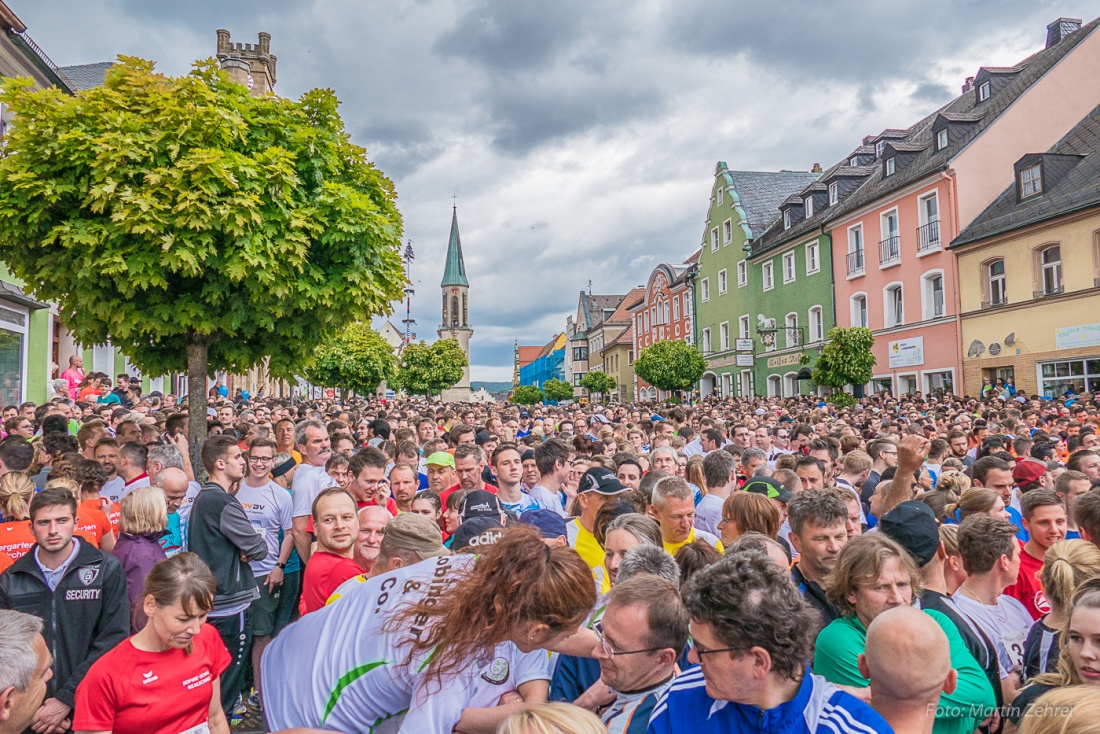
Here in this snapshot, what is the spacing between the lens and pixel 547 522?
4.85m

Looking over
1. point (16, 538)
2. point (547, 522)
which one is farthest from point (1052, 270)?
point (16, 538)

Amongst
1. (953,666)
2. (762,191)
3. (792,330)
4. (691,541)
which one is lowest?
(953,666)

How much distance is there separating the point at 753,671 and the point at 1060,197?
2555 cm

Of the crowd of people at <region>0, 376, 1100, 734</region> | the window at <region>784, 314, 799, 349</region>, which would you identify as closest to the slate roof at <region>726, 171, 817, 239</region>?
the window at <region>784, 314, 799, 349</region>

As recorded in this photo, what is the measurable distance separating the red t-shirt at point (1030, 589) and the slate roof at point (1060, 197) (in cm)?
2043

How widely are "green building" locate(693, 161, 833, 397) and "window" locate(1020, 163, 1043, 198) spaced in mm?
14417

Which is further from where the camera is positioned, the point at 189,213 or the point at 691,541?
the point at 189,213

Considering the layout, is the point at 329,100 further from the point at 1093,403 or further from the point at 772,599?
the point at 1093,403

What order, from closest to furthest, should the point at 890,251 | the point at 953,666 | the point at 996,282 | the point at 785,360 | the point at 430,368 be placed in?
1. the point at 953,666
2. the point at 996,282
3. the point at 890,251
4. the point at 785,360
5. the point at 430,368

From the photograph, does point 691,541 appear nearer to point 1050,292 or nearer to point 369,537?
point 369,537

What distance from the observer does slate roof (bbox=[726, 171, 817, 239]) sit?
41.9 meters

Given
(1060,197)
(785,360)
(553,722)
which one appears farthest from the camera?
(785,360)

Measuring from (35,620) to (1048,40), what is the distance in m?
37.5

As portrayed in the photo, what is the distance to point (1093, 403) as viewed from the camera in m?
15.4
